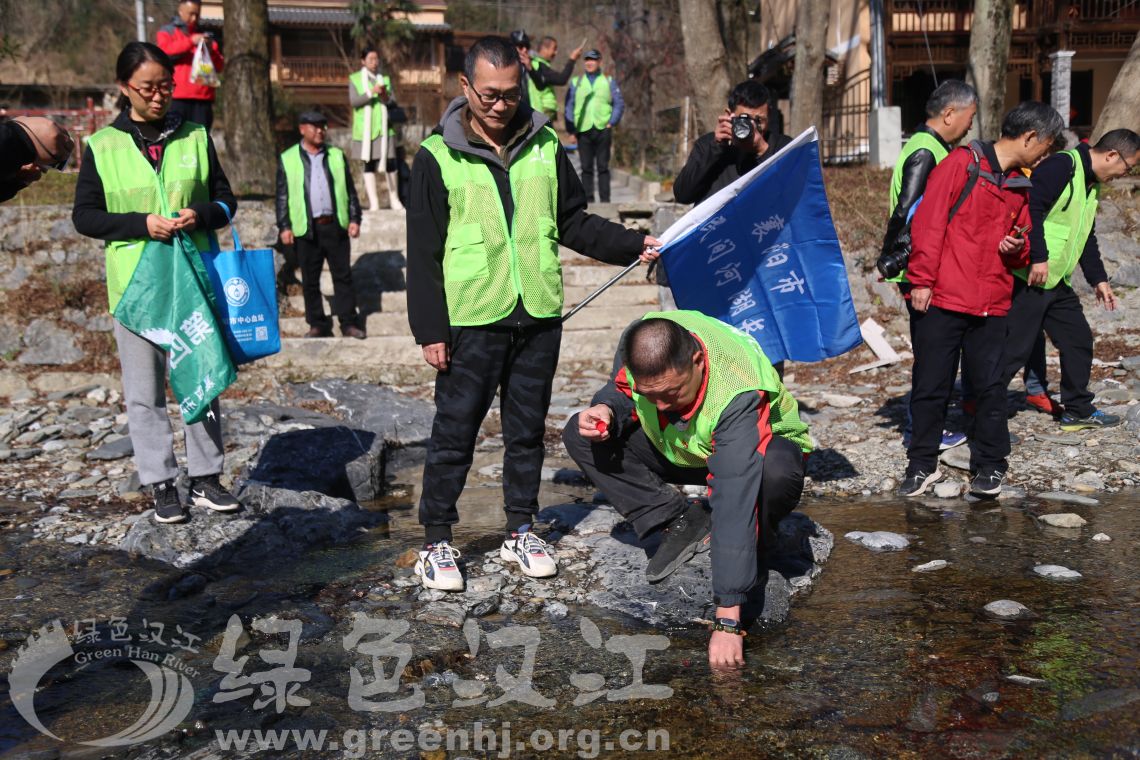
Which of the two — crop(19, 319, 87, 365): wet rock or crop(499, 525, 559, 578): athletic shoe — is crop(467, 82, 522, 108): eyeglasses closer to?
crop(499, 525, 559, 578): athletic shoe

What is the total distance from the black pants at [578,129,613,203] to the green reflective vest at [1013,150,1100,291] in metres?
6.92

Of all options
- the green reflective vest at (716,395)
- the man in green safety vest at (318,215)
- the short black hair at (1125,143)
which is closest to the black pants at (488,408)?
the green reflective vest at (716,395)

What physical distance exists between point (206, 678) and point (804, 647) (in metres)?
1.93

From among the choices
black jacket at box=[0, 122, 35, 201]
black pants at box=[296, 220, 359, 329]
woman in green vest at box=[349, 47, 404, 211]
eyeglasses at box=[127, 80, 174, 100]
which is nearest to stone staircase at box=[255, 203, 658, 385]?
black pants at box=[296, 220, 359, 329]

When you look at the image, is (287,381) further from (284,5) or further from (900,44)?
(284,5)

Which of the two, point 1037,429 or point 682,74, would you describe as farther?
point 682,74

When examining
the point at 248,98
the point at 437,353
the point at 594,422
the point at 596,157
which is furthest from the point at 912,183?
the point at 248,98

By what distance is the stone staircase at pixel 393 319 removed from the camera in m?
8.27

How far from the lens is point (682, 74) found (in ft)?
94.5

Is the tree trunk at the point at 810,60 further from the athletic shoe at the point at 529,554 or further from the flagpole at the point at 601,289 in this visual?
the athletic shoe at the point at 529,554

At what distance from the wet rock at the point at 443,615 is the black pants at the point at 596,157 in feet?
29.8

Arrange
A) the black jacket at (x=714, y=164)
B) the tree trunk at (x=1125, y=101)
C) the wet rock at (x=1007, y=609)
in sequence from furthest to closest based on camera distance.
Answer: the tree trunk at (x=1125, y=101) → the black jacket at (x=714, y=164) → the wet rock at (x=1007, y=609)

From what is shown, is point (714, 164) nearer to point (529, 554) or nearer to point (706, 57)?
point (529, 554)

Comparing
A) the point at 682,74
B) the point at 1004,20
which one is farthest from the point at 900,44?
the point at 682,74
